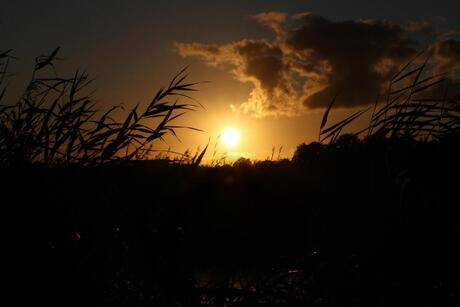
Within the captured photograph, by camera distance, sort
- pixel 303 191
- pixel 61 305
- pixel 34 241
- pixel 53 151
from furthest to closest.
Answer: pixel 303 191 → pixel 53 151 → pixel 34 241 → pixel 61 305

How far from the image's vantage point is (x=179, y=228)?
370 cm

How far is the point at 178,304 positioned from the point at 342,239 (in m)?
2.32

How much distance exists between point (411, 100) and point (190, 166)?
6.10 ft

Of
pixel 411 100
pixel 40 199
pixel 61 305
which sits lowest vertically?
pixel 61 305

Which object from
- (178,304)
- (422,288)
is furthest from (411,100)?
(178,304)

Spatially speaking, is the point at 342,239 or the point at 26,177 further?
the point at 342,239

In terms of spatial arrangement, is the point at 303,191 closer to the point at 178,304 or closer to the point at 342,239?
the point at 342,239

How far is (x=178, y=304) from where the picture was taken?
3090mm

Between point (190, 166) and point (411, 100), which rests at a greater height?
point (411, 100)

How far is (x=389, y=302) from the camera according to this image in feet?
11.1

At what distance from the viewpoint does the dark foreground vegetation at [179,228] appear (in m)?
3.12

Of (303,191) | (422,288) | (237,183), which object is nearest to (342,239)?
(422,288)

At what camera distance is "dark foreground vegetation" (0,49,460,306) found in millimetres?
3123

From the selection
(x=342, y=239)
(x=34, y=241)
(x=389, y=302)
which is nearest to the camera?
(x=34, y=241)
